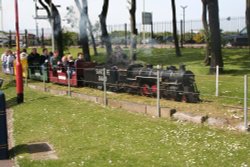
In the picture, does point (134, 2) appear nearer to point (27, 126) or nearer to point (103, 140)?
point (27, 126)

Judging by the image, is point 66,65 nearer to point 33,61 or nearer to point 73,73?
point 73,73

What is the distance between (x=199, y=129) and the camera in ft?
31.2

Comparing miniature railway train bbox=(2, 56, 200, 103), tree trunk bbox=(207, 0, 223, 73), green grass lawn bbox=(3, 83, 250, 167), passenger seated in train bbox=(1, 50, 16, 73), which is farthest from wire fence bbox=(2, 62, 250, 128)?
passenger seated in train bbox=(1, 50, 16, 73)

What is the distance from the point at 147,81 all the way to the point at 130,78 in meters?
0.90

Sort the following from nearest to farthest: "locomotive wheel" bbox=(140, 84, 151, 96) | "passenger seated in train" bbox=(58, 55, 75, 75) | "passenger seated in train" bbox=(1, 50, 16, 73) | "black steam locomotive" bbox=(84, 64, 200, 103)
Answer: "black steam locomotive" bbox=(84, 64, 200, 103) → "locomotive wheel" bbox=(140, 84, 151, 96) → "passenger seated in train" bbox=(58, 55, 75, 75) → "passenger seated in train" bbox=(1, 50, 16, 73)

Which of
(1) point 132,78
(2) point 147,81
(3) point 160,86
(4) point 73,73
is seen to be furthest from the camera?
(4) point 73,73

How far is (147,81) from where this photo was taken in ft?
44.6

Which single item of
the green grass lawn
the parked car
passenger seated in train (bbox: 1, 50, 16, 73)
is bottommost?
the green grass lawn

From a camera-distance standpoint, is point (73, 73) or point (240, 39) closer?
point (73, 73)

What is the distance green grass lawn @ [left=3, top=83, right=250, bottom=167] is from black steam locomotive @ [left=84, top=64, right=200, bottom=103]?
4.64 ft

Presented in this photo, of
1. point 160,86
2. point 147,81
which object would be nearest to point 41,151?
point 160,86

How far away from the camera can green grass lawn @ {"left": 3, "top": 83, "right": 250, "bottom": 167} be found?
24.6 feet

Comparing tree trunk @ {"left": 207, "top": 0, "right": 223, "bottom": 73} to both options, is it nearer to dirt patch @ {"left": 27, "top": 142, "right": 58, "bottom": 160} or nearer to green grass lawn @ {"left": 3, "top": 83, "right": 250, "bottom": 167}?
green grass lawn @ {"left": 3, "top": 83, "right": 250, "bottom": 167}

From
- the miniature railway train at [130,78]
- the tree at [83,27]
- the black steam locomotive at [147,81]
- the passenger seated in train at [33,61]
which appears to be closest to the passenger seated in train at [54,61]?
the miniature railway train at [130,78]
